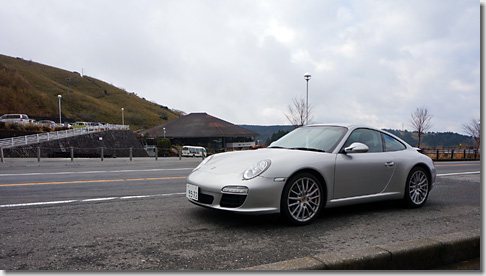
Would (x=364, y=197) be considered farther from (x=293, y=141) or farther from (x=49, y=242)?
(x=49, y=242)

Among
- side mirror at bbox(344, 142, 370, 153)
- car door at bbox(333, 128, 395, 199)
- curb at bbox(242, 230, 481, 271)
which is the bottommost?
curb at bbox(242, 230, 481, 271)

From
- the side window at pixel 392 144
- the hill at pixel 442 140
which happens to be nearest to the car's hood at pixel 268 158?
the side window at pixel 392 144

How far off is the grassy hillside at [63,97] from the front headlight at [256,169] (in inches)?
3539

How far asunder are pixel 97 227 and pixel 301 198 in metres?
2.56

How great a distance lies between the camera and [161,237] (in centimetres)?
382

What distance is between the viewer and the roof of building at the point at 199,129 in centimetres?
9538

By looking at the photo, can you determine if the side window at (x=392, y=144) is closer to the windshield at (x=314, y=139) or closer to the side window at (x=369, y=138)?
the side window at (x=369, y=138)

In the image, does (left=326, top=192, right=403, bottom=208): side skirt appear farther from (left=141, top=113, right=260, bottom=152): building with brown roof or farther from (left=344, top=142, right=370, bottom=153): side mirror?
(left=141, top=113, right=260, bottom=152): building with brown roof

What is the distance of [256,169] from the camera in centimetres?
426

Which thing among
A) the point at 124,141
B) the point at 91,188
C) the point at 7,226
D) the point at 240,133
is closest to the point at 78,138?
the point at 124,141

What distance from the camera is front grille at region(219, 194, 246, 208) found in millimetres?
4062

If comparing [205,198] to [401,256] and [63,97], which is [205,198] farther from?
[63,97]

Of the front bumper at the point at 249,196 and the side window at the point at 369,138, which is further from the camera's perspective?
the side window at the point at 369,138

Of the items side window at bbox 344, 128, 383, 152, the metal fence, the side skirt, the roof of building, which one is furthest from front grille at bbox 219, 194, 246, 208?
the roof of building
